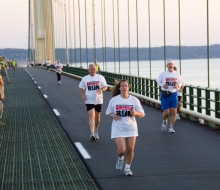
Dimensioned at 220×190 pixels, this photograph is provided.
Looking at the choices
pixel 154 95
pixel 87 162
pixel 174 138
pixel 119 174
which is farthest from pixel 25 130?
pixel 154 95

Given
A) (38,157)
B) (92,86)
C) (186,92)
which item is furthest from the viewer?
(186,92)

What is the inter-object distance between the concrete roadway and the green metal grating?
30 centimetres

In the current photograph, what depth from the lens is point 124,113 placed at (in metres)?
10.1

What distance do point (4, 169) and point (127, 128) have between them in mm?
2356

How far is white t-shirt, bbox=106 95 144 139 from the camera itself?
32.9 ft

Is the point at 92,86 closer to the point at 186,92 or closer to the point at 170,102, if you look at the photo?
the point at 170,102

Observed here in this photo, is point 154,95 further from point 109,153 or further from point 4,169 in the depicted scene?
point 4,169

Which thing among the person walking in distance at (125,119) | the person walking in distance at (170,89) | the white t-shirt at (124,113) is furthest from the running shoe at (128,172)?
the person walking in distance at (170,89)

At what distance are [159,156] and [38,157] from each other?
2.27 metres

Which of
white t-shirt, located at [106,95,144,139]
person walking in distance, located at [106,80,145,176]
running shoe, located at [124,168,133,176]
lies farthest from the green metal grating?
white t-shirt, located at [106,95,144,139]

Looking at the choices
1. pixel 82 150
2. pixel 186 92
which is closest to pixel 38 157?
pixel 82 150

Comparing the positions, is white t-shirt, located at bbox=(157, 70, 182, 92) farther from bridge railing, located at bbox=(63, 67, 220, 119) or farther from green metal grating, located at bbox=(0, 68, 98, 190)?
green metal grating, located at bbox=(0, 68, 98, 190)

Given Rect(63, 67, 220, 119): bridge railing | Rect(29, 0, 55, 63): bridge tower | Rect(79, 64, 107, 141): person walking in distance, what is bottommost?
Rect(63, 67, 220, 119): bridge railing

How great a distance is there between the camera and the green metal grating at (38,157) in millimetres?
9598
